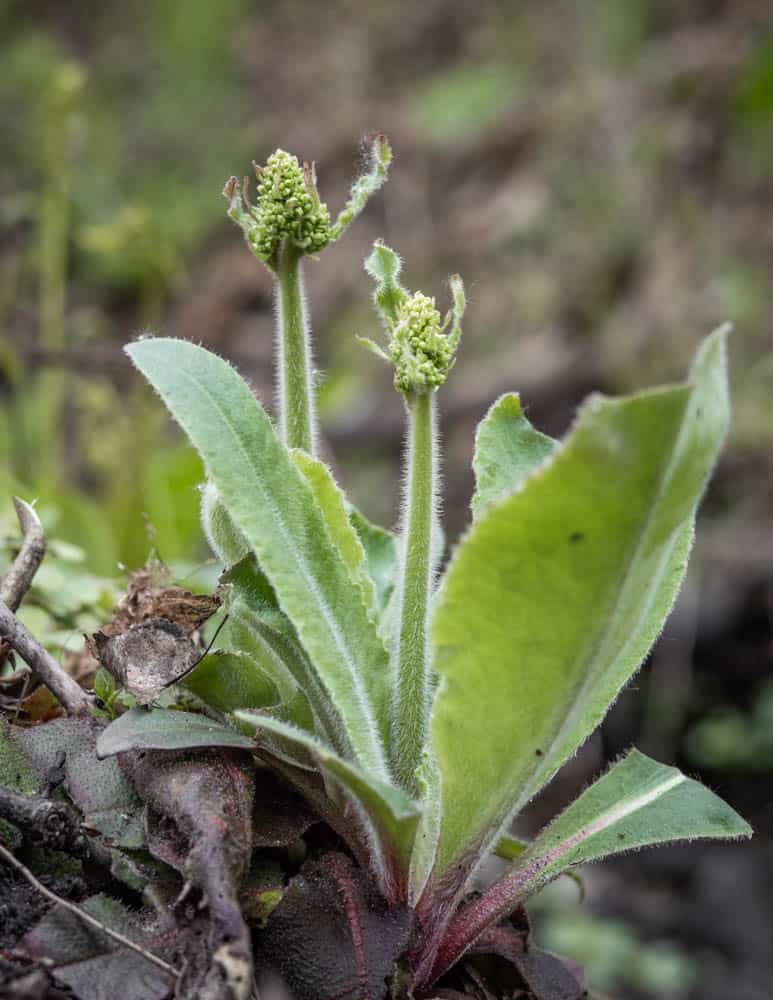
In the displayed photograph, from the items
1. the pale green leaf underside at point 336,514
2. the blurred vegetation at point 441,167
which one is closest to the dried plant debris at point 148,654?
the pale green leaf underside at point 336,514

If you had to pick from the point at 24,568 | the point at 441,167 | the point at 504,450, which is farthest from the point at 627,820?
the point at 441,167

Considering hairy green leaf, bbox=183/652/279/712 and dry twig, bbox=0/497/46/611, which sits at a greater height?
dry twig, bbox=0/497/46/611

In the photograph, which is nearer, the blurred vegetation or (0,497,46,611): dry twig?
(0,497,46,611): dry twig

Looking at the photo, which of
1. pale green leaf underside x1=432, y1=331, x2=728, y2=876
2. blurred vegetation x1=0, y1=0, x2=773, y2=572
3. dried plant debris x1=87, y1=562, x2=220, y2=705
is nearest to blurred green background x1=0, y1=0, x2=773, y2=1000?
blurred vegetation x1=0, y1=0, x2=773, y2=572

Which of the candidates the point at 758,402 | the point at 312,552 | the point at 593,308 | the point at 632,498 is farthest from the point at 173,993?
the point at 593,308

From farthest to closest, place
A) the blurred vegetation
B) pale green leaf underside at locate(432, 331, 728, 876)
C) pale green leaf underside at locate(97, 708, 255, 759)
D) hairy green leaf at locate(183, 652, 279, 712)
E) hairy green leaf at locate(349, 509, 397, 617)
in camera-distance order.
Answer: the blurred vegetation, hairy green leaf at locate(349, 509, 397, 617), hairy green leaf at locate(183, 652, 279, 712), pale green leaf underside at locate(97, 708, 255, 759), pale green leaf underside at locate(432, 331, 728, 876)

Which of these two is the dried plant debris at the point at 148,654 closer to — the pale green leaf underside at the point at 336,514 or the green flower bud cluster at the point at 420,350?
the pale green leaf underside at the point at 336,514

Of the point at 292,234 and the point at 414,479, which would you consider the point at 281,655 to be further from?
the point at 292,234

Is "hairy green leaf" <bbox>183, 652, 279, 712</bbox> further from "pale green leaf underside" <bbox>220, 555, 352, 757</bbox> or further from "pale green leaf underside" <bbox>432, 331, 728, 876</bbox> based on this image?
"pale green leaf underside" <bbox>432, 331, 728, 876</bbox>

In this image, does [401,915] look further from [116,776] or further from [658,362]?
[658,362]
